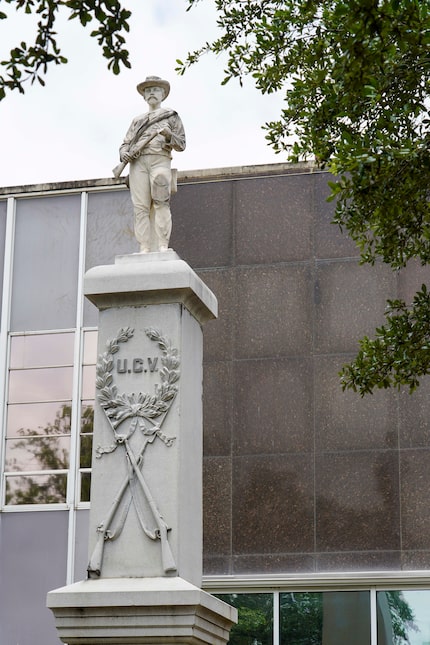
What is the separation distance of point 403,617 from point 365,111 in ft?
23.4

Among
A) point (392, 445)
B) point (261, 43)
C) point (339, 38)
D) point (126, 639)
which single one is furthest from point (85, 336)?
point (339, 38)

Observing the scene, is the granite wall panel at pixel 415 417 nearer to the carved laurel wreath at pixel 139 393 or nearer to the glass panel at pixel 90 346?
the glass panel at pixel 90 346

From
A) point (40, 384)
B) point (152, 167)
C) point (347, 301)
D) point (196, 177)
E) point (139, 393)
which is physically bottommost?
point (139, 393)

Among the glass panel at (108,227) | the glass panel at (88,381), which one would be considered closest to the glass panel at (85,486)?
the glass panel at (88,381)

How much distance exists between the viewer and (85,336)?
18781mm

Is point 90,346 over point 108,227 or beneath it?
beneath

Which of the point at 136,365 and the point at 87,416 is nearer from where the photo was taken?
the point at 136,365

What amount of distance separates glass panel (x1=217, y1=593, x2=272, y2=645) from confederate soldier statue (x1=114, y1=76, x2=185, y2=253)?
19.9ft

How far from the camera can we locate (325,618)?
55.3ft

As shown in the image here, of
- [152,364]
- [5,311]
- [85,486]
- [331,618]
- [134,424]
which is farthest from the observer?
[5,311]

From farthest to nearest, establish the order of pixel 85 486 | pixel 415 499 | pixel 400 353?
pixel 85 486
pixel 415 499
pixel 400 353

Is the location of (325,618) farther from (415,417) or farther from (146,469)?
(146,469)

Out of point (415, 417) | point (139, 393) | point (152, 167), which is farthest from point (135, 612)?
point (415, 417)

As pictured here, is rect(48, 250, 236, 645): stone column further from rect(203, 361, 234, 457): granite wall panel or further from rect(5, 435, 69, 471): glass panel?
rect(5, 435, 69, 471): glass panel
